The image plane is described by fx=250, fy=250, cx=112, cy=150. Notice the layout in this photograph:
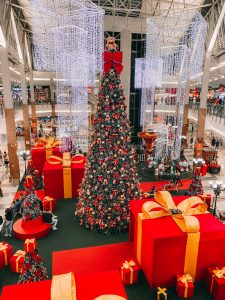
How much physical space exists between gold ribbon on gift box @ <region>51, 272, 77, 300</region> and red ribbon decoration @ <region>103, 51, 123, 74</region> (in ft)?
17.6

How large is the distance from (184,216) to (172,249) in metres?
0.68

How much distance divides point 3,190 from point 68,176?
4.65m

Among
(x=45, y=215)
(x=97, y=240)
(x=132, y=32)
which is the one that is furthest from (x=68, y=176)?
(x=132, y=32)

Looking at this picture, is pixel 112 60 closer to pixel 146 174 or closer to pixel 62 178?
pixel 62 178

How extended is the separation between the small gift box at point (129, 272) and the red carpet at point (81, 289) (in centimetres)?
187

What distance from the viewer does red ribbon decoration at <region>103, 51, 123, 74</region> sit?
6.62 metres

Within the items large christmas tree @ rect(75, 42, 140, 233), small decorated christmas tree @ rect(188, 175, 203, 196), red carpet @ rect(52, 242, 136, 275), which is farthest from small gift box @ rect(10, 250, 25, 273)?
small decorated christmas tree @ rect(188, 175, 203, 196)

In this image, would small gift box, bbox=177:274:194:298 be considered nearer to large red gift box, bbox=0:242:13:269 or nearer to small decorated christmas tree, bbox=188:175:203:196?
large red gift box, bbox=0:242:13:269

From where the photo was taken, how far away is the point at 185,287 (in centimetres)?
455

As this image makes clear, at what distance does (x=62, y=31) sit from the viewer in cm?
1220

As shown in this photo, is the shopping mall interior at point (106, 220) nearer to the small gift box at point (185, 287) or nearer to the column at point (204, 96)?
the small gift box at point (185, 287)

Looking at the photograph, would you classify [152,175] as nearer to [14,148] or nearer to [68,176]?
[68,176]

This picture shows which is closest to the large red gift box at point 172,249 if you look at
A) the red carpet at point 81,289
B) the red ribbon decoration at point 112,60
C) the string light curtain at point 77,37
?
the red carpet at point 81,289

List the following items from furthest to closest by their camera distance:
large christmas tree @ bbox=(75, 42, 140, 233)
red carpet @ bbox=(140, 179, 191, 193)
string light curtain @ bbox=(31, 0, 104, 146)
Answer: red carpet @ bbox=(140, 179, 191, 193) → string light curtain @ bbox=(31, 0, 104, 146) → large christmas tree @ bbox=(75, 42, 140, 233)
